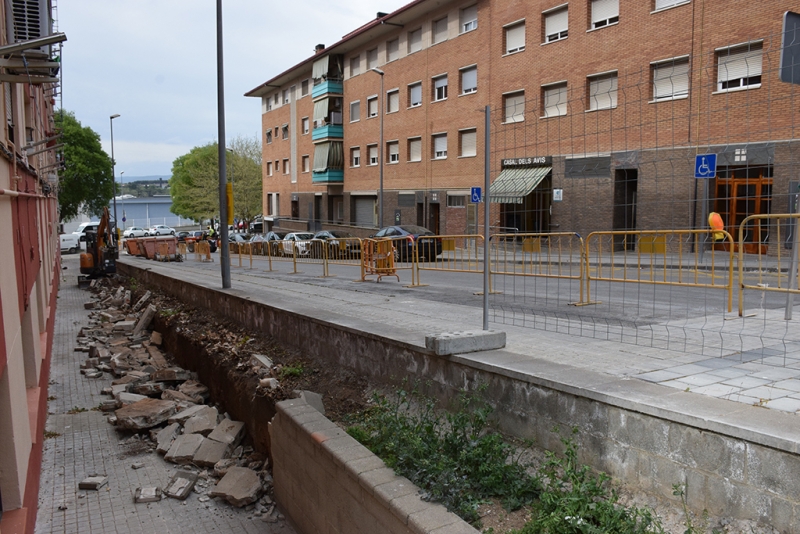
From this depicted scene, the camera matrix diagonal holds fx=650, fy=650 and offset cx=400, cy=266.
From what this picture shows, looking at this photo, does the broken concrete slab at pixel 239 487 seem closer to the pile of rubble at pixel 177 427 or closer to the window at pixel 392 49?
the pile of rubble at pixel 177 427

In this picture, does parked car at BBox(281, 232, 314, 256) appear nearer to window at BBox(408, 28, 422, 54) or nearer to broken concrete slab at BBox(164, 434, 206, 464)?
window at BBox(408, 28, 422, 54)

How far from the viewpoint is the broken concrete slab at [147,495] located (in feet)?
23.3

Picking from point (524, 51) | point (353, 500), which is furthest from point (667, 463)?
point (524, 51)

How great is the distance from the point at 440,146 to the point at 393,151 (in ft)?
16.7

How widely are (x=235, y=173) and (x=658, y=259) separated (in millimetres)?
60278

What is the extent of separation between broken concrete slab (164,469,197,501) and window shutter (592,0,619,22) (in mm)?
22786

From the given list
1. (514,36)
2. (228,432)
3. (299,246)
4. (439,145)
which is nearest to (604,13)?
(514,36)

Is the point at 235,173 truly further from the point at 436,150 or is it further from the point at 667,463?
the point at 667,463

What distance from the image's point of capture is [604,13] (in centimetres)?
2453

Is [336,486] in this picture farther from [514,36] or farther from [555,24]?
[514,36]

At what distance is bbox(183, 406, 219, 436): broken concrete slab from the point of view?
8.89 meters

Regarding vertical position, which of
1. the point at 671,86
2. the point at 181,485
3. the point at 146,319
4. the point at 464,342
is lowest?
the point at 181,485

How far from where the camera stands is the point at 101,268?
28062mm

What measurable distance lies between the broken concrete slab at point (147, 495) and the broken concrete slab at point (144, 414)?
216cm
